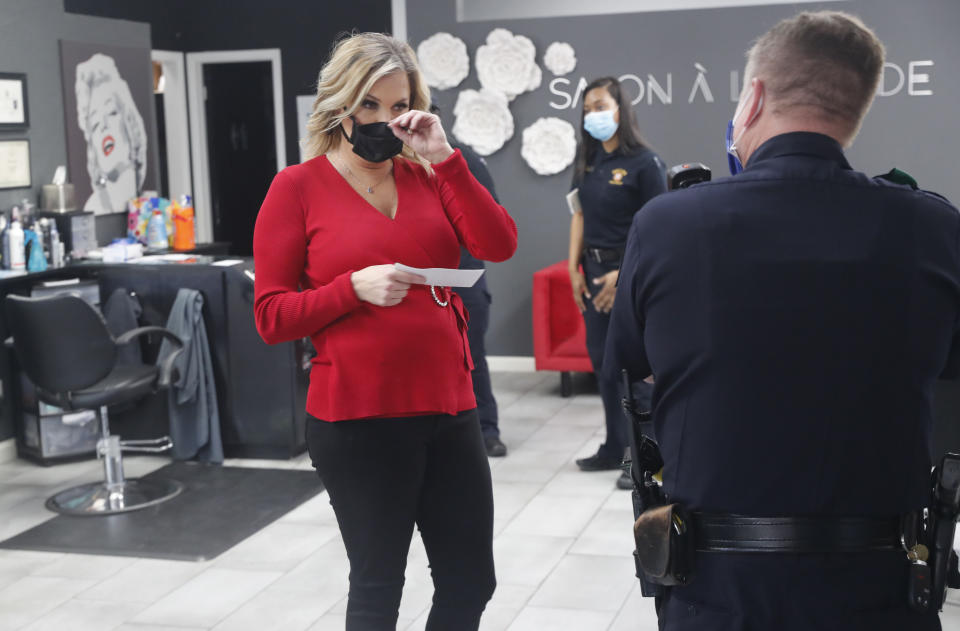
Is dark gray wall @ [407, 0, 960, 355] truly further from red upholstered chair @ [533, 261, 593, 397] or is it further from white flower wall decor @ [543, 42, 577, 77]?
red upholstered chair @ [533, 261, 593, 397]

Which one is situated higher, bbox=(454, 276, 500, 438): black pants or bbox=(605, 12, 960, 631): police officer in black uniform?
bbox=(605, 12, 960, 631): police officer in black uniform

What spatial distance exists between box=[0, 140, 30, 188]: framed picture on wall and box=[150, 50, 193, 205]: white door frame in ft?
10.0

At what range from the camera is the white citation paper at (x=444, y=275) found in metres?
1.99

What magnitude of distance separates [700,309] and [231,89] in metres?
8.10

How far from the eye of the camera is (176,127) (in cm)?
881

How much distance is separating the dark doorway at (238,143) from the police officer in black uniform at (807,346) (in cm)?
791

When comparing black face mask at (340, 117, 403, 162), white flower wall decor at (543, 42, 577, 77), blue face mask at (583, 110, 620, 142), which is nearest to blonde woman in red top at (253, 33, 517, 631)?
black face mask at (340, 117, 403, 162)

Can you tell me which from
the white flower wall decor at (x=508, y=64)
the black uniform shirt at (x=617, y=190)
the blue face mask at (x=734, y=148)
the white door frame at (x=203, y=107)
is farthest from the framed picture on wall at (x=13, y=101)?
the blue face mask at (x=734, y=148)

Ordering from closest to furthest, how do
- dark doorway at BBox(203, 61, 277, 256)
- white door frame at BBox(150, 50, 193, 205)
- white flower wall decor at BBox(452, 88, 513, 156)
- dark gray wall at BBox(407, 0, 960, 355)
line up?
dark gray wall at BBox(407, 0, 960, 355)
white flower wall decor at BBox(452, 88, 513, 156)
white door frame at BBox(150, 50, 193, 205)
dark doorway at BBox(203, 61, 277, 256)

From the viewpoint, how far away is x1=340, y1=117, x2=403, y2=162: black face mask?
211cm

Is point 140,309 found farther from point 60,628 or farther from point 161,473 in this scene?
point 60,628

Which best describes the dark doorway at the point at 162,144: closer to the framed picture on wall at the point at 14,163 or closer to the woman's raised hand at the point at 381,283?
the framed picture on wall at the point at 14,163

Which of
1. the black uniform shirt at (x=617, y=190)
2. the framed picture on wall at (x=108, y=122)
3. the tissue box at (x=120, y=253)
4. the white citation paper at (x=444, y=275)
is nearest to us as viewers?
the white citation paper at (x=444, y=275)

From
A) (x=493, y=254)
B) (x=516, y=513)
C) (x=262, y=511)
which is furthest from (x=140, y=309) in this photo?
(x=493, y=254)
